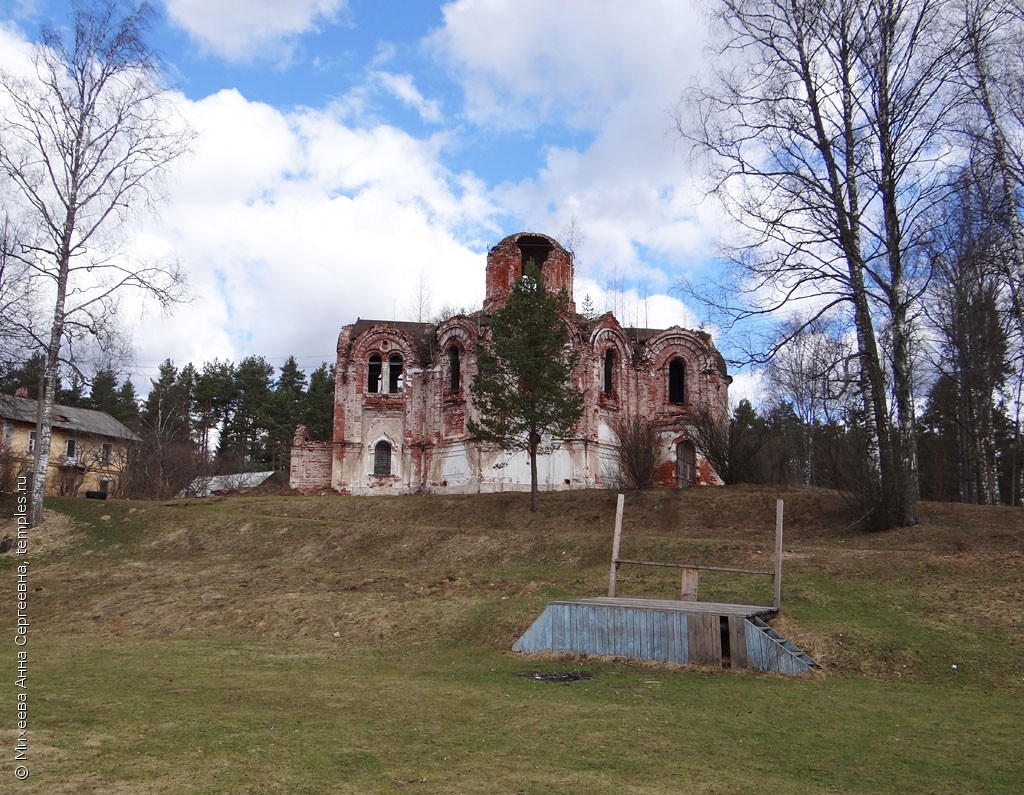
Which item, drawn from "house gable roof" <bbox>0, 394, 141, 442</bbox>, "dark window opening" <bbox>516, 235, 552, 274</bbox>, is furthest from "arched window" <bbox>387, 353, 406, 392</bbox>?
"house gable roof" <bbox>0, 394, 141, 442</bbox>

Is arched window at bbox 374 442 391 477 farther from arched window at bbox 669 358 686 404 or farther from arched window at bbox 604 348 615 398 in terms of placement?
arched window at bbox 669 358 686 404

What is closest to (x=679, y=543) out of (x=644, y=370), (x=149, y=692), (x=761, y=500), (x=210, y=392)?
(x=761, y=500)

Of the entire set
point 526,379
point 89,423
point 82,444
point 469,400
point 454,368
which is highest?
point 454,368

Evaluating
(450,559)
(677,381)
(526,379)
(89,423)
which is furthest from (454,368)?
(89,423)

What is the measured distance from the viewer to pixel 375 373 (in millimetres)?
39250

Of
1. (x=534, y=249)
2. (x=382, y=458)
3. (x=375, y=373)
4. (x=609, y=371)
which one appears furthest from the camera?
(x=534, y=249)

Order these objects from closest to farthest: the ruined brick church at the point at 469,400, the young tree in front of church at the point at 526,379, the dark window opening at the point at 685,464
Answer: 1. the young tree in front of church at the point at 526,379
2. the ruined brick church at the point at 469,400
3. the dark window opening at the point at 685,464

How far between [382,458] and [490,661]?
25.7 metres

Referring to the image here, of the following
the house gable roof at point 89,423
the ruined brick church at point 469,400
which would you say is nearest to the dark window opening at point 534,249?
the ruined brick church at point 469,400

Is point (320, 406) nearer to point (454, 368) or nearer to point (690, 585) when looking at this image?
point (454, 368)

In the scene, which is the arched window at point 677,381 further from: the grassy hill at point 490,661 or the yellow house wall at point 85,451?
the yellow house wall at point 85,451

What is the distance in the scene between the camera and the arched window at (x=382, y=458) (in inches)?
1499

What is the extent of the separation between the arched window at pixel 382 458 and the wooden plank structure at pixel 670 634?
81.6 ft

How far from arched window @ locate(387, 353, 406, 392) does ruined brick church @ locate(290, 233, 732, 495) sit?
0.15 ft
